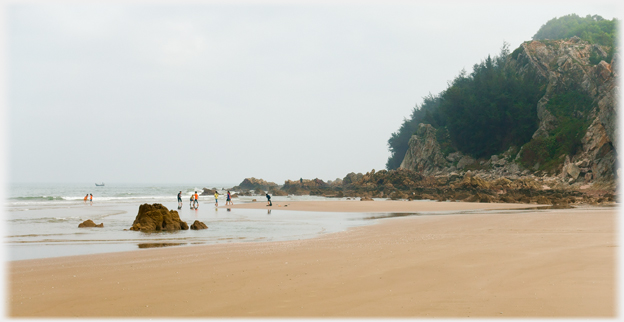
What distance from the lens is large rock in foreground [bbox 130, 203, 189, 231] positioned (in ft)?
51.5

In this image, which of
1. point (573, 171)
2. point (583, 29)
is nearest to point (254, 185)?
point (573, 171)

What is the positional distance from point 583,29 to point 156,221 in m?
71.0

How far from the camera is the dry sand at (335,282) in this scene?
4680mm

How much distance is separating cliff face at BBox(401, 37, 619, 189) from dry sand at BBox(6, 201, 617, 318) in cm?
3224

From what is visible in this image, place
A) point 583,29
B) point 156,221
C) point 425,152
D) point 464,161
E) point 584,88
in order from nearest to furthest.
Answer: point 156,221, point 584,88, point 464,161, point 425,152, point 583,29

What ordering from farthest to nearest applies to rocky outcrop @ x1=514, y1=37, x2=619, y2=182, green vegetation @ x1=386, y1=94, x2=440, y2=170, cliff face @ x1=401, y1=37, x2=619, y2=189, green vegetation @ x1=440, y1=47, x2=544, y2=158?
green vegetation @ x1=386, y1=94, x2=440, y2=170
green vegetation @ x1=440, y1=47, x2=544, y2=158
cliff face @ x1=401, y1=37, x2=619, y2=189
rocky outcrop @ x1=514, y1=37, x2=619, y2=182

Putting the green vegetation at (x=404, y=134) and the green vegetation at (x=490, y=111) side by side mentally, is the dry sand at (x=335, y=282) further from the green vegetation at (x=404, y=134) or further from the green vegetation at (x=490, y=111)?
the green vegetation at (x=404, y=134)

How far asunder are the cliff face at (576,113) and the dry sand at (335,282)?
106 ft

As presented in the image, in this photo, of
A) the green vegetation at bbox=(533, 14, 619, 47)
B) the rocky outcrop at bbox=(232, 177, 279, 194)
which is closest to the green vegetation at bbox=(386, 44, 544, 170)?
the green vegetation at bbox=(533, 14, 619, 47)

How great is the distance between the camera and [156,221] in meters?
15.9

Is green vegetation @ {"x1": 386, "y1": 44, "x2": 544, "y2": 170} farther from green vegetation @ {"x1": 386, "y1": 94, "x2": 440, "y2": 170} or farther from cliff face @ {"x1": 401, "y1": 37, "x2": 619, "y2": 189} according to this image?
green vegetation @ {"x1": 386, "y1": 94, "x2": 440, "y2": 170}

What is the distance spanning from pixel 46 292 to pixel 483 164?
53.3 m

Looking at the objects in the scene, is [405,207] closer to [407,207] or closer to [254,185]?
[407,207]

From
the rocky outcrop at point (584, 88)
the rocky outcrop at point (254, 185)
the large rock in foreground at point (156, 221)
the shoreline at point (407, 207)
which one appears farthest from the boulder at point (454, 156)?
the large rock in foreground at point (156, 221)
